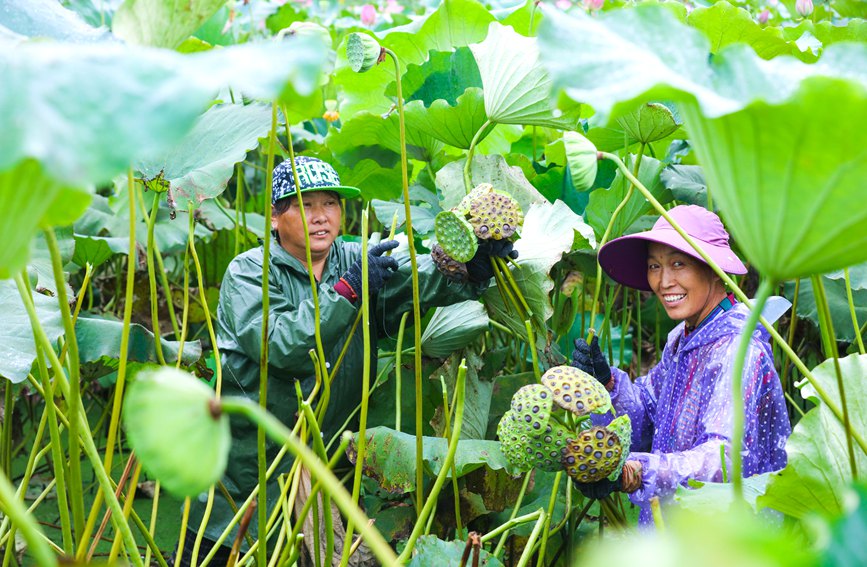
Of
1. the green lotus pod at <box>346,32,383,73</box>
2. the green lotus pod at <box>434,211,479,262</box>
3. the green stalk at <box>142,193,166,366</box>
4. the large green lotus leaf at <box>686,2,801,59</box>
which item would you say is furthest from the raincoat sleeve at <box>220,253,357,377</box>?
the large green lotus leaf at <box>686,2,801,59</box>

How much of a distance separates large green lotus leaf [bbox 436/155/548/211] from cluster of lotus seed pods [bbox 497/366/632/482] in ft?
1.90

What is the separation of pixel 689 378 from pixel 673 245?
0.67ft

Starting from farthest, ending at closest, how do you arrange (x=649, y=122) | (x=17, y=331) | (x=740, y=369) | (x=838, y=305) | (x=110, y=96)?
(x=838, y=305) < (x=649, y=122) < (x=17, y=331) < (x=740, y=369) < (x=110, y=96)

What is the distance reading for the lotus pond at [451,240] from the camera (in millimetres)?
416

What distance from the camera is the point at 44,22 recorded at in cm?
86

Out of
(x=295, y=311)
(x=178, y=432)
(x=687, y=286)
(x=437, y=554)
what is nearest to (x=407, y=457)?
(x=437, y=554)

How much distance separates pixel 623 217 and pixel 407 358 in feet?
1.64

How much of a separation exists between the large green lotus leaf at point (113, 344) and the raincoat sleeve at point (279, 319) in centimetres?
15

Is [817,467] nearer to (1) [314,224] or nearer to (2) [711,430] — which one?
(2) [711,430]

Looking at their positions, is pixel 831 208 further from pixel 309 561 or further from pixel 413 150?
pixel 413 150

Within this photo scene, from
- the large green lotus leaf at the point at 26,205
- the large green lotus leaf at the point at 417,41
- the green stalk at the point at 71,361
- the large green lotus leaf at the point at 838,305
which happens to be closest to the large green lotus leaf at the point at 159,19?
the green stalk at the point at 71,361

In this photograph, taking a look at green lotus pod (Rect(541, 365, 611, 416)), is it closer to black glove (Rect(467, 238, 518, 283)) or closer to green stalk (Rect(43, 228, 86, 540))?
black glove (Rect(467, 238, 518, 283))

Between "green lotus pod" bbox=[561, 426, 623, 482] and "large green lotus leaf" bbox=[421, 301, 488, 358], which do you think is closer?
"green lotus pod" bbox=[561, 426, 623, 482]

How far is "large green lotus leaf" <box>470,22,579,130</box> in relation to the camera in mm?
1432
